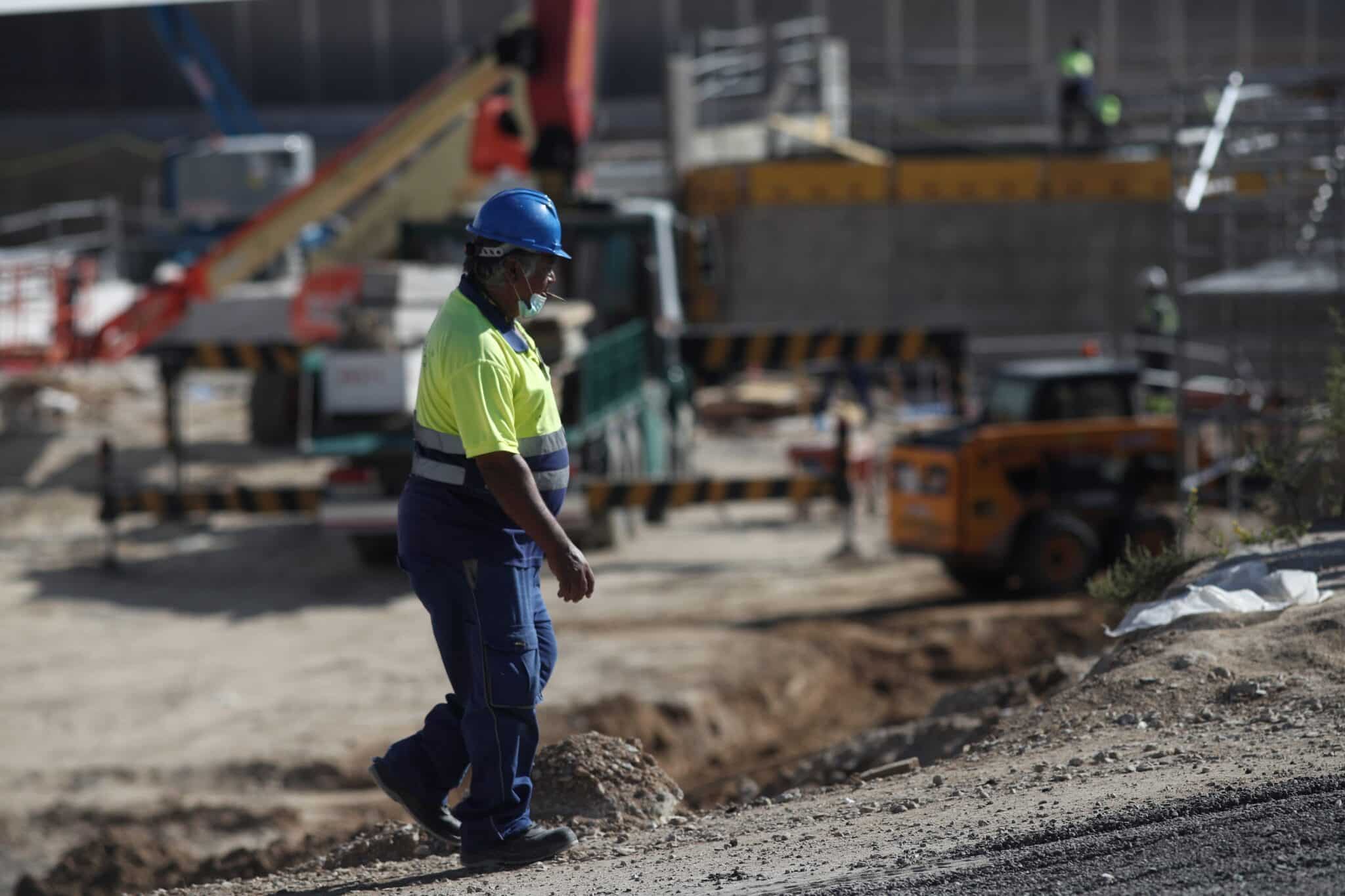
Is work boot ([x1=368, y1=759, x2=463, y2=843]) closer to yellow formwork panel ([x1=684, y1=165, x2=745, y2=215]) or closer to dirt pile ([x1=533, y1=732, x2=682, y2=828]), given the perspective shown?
dirt pile ([x1=533, y1=732, x2=682, y2=828])

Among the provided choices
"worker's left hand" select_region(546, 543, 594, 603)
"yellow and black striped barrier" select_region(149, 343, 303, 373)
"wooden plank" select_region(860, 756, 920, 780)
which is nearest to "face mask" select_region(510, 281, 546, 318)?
"worker's left hand" select_region(546, 543, 594, 603)

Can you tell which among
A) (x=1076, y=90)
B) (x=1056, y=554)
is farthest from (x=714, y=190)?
(x=1056, y=554)

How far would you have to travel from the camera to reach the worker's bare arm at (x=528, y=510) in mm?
4801

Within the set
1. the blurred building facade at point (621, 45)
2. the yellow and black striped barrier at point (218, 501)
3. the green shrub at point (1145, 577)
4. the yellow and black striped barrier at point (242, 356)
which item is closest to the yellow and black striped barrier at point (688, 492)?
the yellow and black striped barrier at point (218, 501)

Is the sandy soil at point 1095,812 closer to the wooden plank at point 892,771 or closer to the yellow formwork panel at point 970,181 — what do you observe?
the wooden plank at point 892,771

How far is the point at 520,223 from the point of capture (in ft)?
16.5

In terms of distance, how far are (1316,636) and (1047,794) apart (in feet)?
4.65

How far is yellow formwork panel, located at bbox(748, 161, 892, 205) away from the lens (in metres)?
23.2

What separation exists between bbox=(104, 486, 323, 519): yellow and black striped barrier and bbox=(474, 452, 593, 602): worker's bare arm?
382 inches

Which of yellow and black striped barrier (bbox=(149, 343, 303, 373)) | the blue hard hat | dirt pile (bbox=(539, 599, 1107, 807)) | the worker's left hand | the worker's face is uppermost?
the blue hard hat

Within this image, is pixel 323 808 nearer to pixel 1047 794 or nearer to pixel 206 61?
pixel 1047 794

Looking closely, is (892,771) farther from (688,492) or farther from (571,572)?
(688,492)

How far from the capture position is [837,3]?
36.2 meters

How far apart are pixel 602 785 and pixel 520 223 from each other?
197 centimetres
